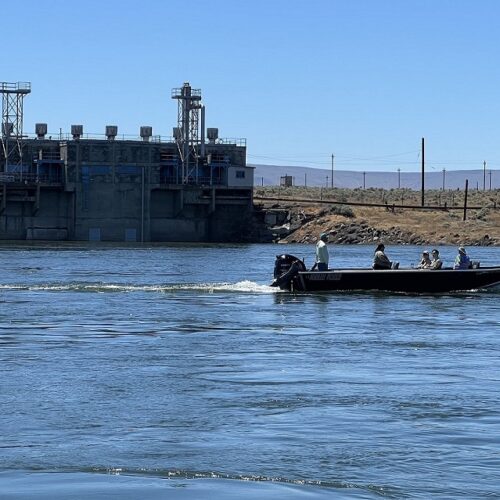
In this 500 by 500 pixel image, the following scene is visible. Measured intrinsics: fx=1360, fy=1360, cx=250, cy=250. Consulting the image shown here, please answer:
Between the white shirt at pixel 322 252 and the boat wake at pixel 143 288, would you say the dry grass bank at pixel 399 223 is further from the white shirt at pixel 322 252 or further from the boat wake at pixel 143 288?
the white shirt at pixel 322 252

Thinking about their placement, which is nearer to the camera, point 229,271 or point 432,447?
point 432,447

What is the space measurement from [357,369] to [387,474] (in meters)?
8.24

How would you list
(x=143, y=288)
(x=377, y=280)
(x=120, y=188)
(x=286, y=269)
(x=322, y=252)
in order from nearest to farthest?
1. (x=322, y=252)
2. (x=377, y=280)
3. (x=286, y=269)
4. (x=143, y=288)
5. (x=120, y=188)

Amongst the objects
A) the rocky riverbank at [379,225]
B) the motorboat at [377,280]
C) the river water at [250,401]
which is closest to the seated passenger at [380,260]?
the motorboat at [377,280]

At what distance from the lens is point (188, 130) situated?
123m

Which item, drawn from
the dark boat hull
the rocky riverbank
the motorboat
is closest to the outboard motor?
the motorboat

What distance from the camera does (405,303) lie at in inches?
1526

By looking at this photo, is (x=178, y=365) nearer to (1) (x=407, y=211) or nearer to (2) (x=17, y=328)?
(2) (x=17, y=328)

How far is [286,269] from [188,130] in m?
82.5

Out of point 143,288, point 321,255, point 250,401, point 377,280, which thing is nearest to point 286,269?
point 321,255

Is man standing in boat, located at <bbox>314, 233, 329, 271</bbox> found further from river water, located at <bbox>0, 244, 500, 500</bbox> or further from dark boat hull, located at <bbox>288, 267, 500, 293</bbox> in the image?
river water, located at <bbox>0, 244, 500, 500</bbox>

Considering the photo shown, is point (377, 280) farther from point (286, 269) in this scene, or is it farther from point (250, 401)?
point (250, 401)

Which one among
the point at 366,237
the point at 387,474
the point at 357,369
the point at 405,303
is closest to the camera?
the point at 387,474

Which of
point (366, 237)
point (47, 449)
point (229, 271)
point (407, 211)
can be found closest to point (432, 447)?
Answer: point (47, 449)
